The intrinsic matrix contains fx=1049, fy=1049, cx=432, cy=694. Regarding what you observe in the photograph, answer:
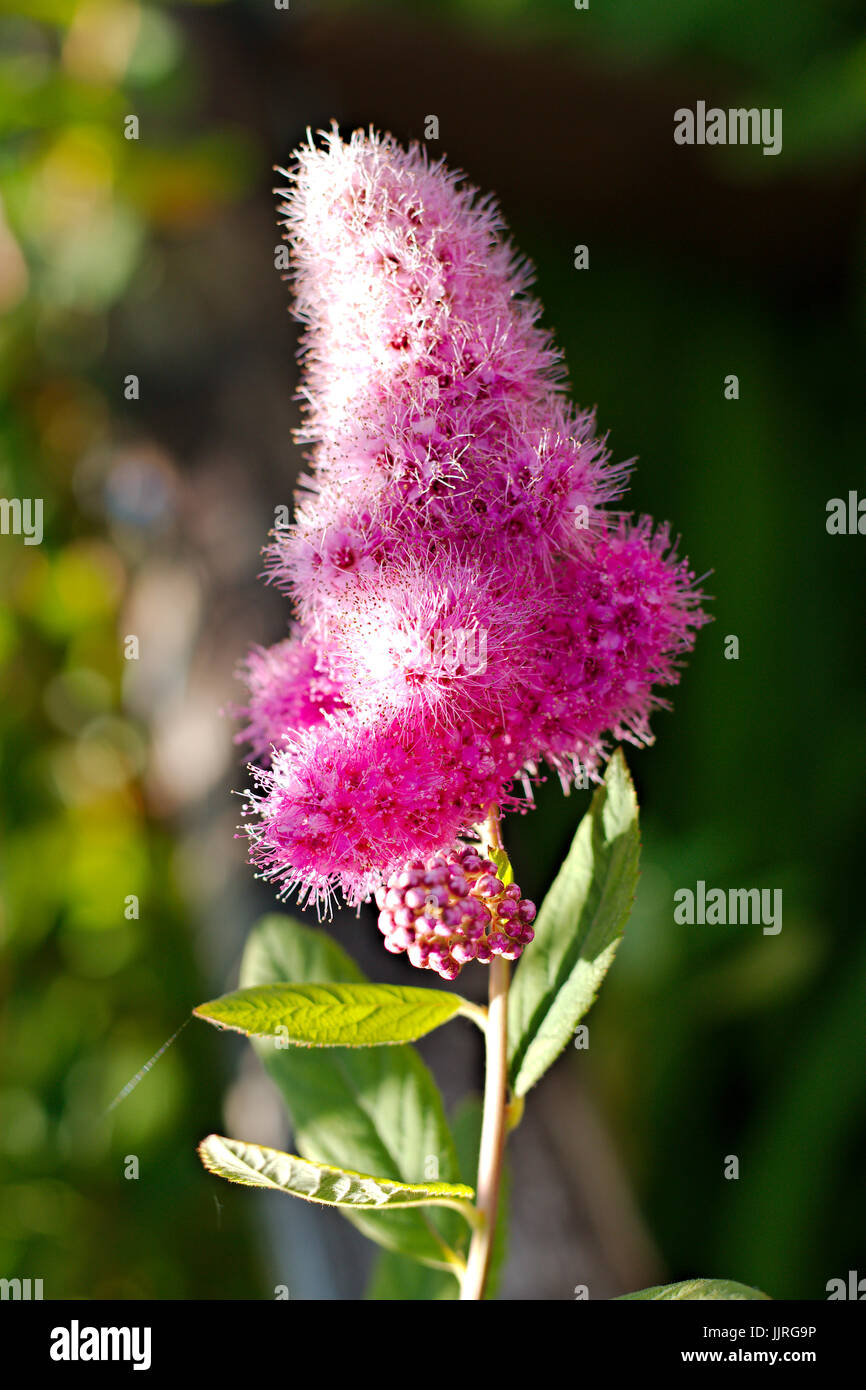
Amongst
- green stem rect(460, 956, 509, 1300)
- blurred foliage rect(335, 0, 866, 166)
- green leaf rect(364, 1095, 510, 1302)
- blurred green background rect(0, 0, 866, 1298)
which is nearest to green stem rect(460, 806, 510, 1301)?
green stem rect(460, 956, 509, 1300)

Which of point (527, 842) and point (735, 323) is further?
point (735, 323)

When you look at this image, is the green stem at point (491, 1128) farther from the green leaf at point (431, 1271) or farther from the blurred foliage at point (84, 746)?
the blurred foliage at point (84, 746)

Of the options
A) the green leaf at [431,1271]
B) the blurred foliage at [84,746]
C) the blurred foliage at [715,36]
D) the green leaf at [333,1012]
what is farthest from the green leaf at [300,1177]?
the blurred foliage at [715,36]

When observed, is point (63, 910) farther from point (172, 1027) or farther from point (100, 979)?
point (172, 1027)

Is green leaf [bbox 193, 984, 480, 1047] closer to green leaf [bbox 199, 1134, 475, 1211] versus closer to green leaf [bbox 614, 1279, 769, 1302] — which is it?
green leaf [bbox 199, 1134, 475, 1211]

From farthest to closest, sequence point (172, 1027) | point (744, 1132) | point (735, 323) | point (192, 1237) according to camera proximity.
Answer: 1. point (735, 323)
2. point (744, 1132)
3. point (172, 1027)
4. point (192, 1237)

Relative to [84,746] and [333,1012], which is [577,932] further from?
[84,746]

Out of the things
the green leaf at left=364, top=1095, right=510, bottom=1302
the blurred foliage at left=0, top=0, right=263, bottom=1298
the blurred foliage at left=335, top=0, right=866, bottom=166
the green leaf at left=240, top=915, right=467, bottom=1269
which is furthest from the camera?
the blurred foliage at left=335, top=0, right=866, bottom=166

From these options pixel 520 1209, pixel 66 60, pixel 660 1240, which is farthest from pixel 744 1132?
pixel 66 60
